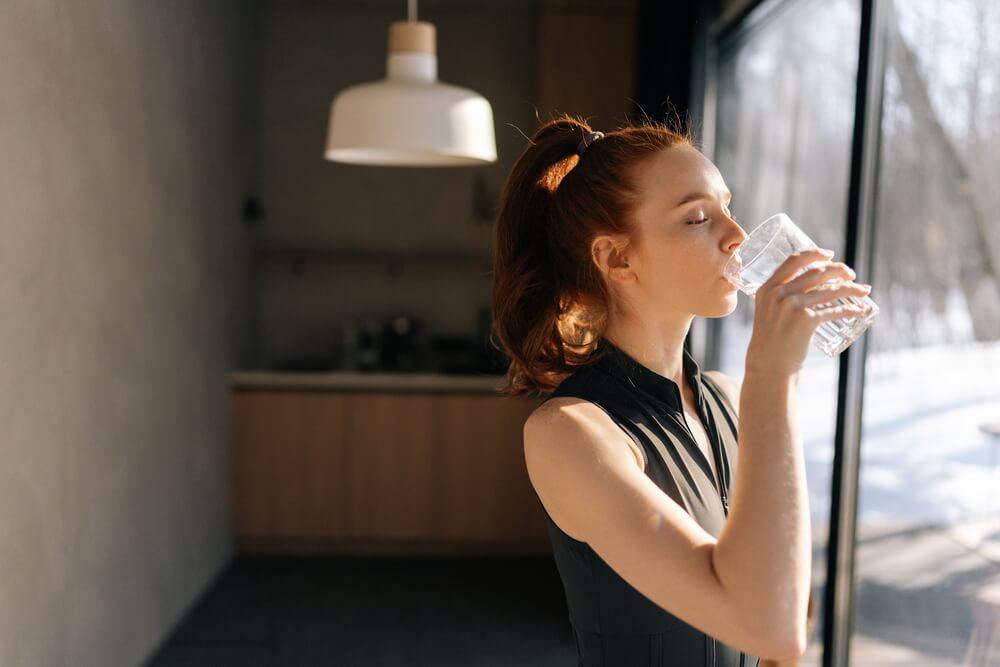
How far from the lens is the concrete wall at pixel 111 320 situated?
8.04 ft

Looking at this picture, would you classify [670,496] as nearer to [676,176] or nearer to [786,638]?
[786,638]

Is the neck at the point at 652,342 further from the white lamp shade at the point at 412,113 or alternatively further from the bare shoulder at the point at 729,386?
the white lamp shade at the point at 412,113

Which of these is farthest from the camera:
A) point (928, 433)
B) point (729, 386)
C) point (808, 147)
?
point (808, 147)

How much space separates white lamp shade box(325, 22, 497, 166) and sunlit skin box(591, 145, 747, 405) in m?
0.82

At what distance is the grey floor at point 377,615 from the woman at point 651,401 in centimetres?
256

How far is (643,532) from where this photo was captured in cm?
95

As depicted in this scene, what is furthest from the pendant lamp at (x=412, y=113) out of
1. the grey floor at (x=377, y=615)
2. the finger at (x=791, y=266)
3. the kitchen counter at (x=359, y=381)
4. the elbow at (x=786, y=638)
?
the kitchen counter at (x=359, y=381)

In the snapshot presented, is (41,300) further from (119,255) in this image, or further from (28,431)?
(119,255)

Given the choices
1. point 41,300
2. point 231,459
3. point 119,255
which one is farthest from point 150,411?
point 231,459

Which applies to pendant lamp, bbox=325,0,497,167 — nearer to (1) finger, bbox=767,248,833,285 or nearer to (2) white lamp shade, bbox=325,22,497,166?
(2) white lamp shade, bbox=325,22,497,166

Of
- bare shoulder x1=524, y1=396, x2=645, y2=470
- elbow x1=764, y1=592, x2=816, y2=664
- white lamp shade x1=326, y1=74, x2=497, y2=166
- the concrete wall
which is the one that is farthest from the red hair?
the concrete wall

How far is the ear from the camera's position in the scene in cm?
119

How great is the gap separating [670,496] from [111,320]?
2.42 m

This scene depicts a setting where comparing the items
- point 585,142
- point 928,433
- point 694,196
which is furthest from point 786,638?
point 928,433
